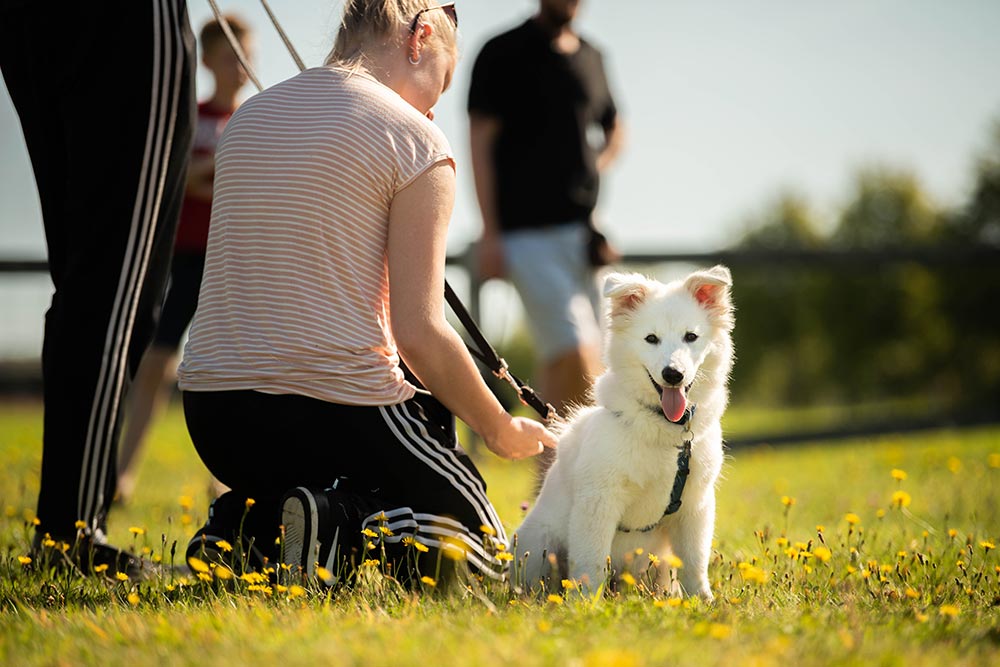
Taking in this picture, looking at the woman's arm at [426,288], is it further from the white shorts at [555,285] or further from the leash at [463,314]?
the white shorts at [555,285]

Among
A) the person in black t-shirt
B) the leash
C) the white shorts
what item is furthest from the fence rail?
the leash

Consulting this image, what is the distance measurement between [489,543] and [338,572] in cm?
49

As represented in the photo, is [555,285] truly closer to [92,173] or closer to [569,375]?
[569,375]

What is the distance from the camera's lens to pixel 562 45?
17.0 feet

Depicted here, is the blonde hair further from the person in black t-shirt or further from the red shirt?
the red shirt

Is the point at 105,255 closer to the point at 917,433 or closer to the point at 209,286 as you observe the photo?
the point at 209,286

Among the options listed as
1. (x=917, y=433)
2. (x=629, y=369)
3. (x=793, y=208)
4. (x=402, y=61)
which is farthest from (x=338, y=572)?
(x=793, y=208)

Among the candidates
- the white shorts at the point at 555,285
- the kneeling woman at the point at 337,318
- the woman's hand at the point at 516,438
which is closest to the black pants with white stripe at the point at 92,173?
the kneeling woman at the point at 337,318

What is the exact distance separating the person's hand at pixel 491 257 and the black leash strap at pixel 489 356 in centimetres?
173

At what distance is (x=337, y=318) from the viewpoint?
2.69 meters

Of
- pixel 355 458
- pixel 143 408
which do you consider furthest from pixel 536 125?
pixel 355 458

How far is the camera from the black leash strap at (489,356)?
3.05 m

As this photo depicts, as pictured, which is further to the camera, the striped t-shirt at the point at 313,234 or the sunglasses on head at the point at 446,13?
the sunglasses on head at the point at 446,13

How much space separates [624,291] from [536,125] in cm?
224
